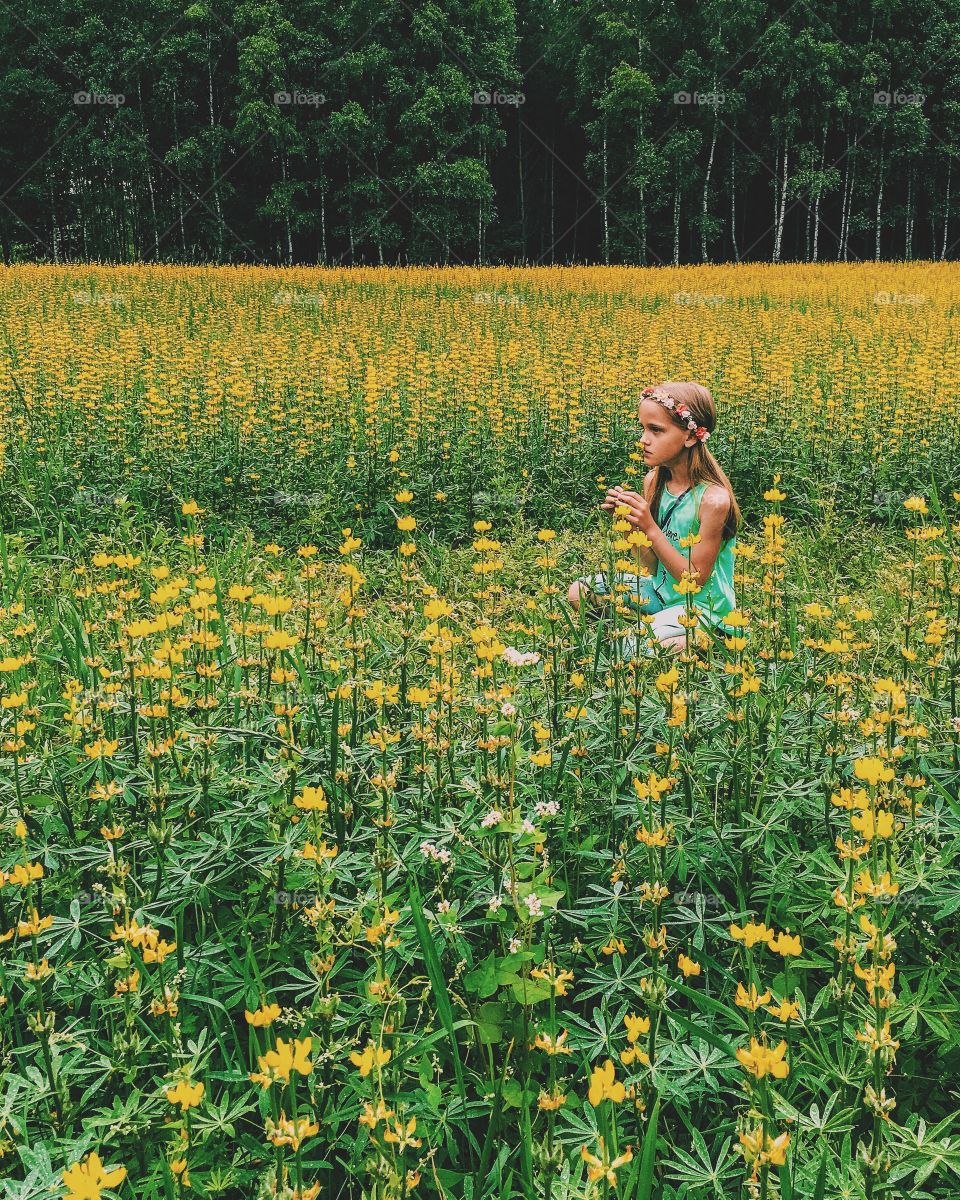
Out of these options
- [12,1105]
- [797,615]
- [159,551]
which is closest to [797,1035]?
[12,1105]

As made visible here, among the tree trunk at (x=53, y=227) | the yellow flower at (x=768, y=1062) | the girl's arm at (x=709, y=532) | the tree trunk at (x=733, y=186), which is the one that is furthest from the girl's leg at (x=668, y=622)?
the tree trunk at (x=53, y=227)

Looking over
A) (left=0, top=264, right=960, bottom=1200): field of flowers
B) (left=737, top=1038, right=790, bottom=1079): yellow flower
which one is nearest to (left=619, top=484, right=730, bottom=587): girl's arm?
(left=0, top=264, right=960, bottom=1200): field of flowers

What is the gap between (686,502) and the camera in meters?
3.97

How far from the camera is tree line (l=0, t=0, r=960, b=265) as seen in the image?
33562mm

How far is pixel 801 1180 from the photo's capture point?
1398mm

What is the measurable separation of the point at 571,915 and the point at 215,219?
4030 centimetres

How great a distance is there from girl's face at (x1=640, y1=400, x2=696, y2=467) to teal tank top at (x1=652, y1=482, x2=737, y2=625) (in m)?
0.20

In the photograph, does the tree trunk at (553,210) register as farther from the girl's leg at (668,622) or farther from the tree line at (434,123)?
the girl's leg at (668,622)

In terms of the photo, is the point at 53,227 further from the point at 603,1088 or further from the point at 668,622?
the point at 603,1088

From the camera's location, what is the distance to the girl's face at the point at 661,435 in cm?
389

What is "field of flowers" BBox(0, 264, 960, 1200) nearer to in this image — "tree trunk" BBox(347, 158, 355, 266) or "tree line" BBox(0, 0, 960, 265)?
"tree line" BBox(0, 0, 960, 265)

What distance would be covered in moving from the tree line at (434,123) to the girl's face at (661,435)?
31.8 metres

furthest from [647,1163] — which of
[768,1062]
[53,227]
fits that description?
[53,227]

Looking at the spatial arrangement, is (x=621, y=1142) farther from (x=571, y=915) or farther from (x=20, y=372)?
(x=20, y=372)
